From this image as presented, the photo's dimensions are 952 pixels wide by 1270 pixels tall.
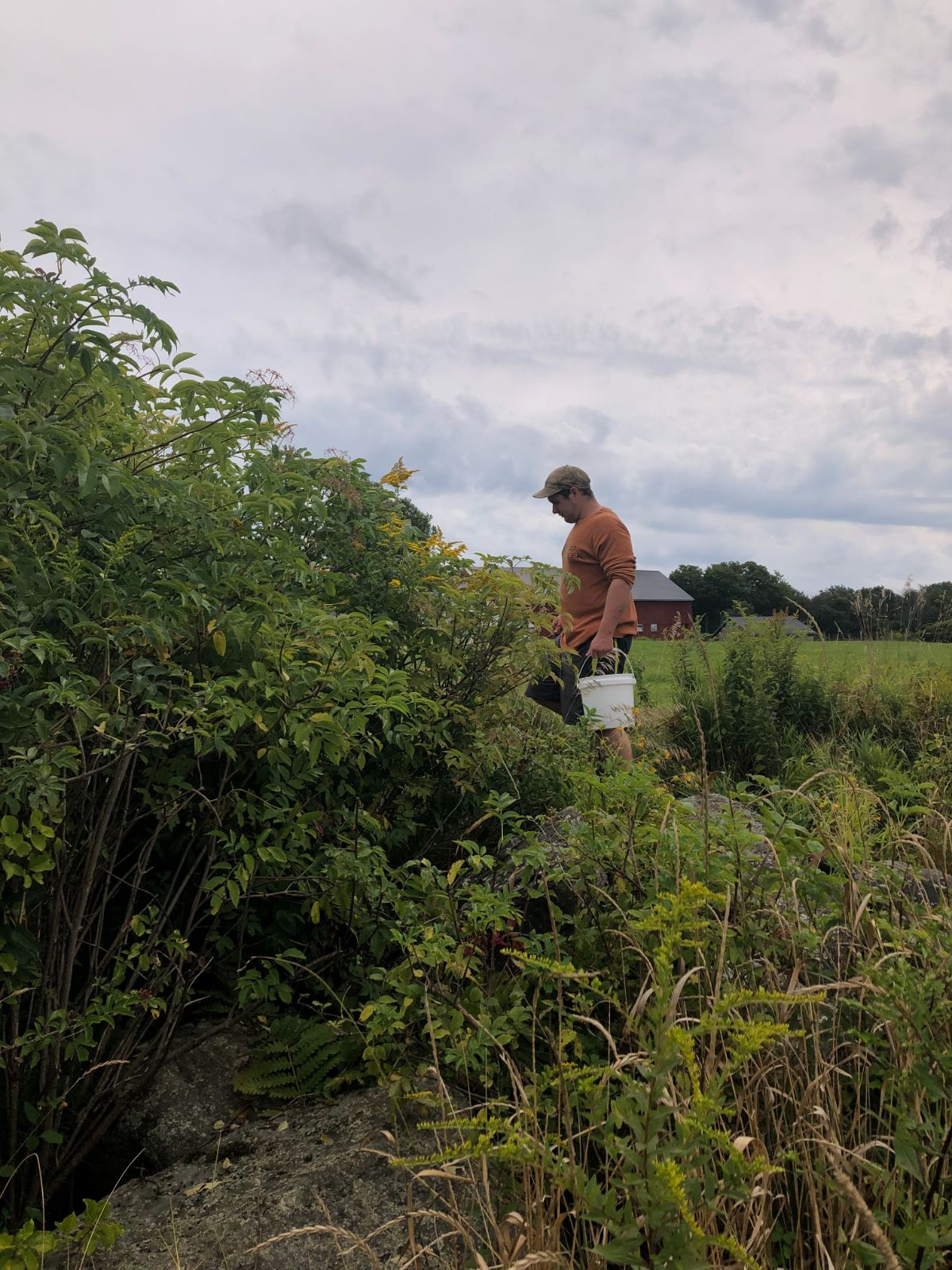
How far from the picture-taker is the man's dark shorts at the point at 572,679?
6.16 m

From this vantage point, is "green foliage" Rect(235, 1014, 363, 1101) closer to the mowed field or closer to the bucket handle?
the bucket handle

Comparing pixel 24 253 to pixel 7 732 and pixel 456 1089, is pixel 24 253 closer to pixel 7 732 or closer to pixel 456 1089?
pixel 7 732

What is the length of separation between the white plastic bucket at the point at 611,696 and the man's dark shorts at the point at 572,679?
0.07 meters

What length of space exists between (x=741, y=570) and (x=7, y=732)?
2492 inches

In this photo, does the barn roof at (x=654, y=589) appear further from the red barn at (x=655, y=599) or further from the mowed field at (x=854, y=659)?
the mowed field at (x=854, y=659)

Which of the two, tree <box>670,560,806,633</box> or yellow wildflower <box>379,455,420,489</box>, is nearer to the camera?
yellow wildflower <box>379,455,420,489</box>

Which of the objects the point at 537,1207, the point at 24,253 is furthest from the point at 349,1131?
the point at 24,253

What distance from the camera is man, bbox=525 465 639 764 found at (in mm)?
6457

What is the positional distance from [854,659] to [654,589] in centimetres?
5065

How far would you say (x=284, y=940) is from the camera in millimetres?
3234

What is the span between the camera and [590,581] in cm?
677

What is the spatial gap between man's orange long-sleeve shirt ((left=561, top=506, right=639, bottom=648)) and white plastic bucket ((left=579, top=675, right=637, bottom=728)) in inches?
27.4

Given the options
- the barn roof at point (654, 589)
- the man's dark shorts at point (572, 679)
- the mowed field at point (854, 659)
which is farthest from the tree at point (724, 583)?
the man's dark shorts at point (572, 679)

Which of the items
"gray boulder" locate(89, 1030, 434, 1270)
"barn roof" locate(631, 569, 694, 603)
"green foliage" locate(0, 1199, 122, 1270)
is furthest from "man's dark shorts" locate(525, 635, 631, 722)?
"barn roof" locate(631, 569, 694, 603)
